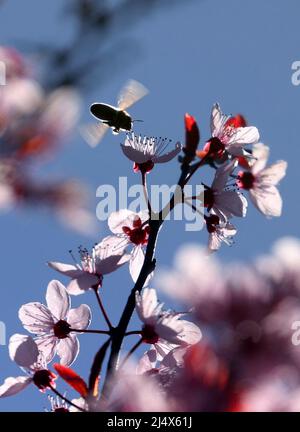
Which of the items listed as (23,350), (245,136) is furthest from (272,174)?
(23,350)

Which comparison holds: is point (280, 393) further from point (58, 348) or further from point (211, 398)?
point (58, 348)

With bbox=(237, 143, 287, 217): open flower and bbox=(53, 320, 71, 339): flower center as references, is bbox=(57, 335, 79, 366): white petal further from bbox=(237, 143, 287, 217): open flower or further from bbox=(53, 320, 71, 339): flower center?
bbox=(237, 143, 287, 217): open flower

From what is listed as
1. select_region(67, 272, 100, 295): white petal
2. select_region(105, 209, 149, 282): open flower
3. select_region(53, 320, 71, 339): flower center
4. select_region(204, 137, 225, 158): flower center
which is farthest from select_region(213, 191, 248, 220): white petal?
select_region(53, 320, 71, 339): flower center

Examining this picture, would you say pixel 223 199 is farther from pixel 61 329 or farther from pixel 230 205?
pixel 61 329

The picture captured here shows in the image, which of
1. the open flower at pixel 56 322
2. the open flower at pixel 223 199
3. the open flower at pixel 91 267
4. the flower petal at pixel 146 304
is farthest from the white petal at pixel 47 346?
the open flower at pixel 223 199

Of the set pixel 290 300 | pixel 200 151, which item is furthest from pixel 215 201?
pixel 290 300

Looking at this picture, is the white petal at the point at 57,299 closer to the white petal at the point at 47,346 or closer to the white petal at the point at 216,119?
the white petal at the point at 47,346
